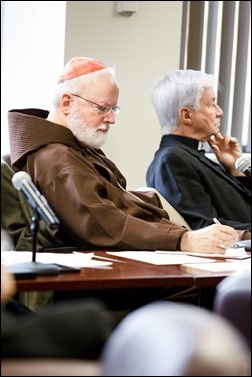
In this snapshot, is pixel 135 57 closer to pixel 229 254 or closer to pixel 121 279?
pixel 229 254

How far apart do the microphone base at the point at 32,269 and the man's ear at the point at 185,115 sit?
106 inches

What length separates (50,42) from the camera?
17.9ft

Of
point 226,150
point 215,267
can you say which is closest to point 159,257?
point 215,267

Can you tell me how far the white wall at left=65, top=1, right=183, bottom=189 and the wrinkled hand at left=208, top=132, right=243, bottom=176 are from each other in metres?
0.53

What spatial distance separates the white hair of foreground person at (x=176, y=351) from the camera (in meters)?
1.23

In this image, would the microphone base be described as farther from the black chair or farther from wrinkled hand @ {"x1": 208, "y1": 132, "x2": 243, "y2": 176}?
wrinkled hand @ {"x1": 208, "y1": 132, "x2": 243, "y2": 176}

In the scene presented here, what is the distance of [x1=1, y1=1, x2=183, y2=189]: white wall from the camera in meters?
5.31

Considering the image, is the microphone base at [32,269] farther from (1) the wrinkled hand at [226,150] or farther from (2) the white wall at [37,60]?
(1) the wrinkled hand at [226,150]

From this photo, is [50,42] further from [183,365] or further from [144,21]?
[183,365]

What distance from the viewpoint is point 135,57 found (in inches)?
239

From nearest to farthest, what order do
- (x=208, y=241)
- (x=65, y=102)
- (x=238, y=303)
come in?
(x=238, y=303), (x=208, y=241), (x=65, y=102)

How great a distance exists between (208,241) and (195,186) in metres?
1.22

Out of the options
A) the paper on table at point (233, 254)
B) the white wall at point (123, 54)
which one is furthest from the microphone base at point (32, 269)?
the white wall at point (123, 54)

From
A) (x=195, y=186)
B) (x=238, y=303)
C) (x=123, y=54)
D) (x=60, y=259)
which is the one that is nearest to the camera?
(x=238, y=303)
